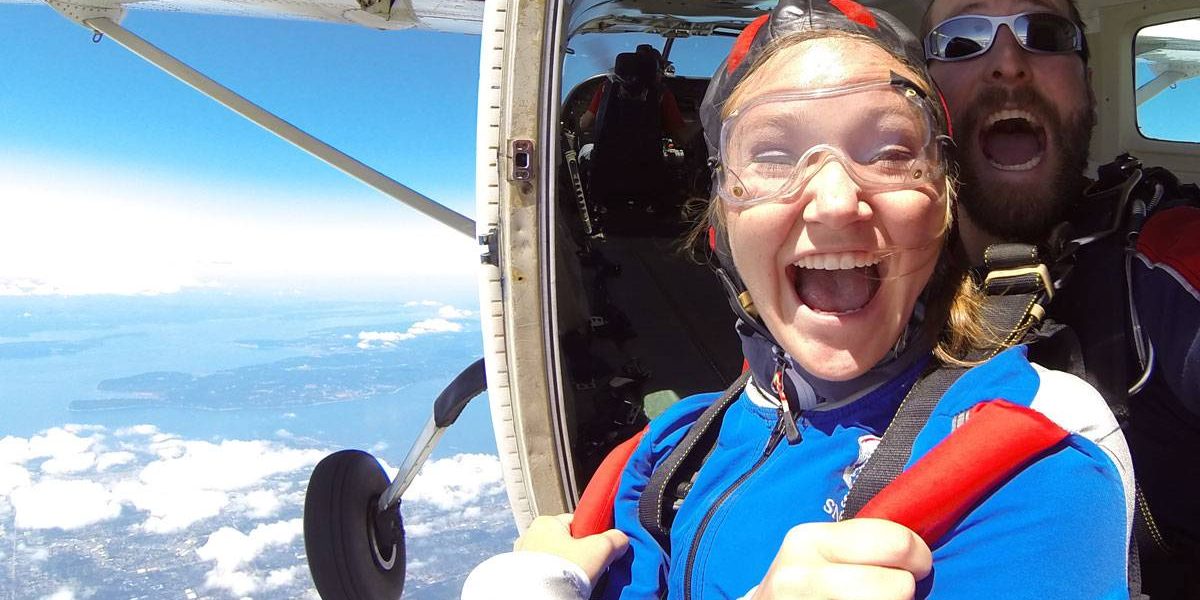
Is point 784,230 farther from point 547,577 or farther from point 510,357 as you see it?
point 510,357

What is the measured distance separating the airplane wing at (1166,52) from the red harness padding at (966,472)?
2.53 metres

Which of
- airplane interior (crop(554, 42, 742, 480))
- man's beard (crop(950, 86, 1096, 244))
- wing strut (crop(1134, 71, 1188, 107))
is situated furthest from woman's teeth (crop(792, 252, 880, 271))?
wing strut (crop(1134, 71, 1188, 107))

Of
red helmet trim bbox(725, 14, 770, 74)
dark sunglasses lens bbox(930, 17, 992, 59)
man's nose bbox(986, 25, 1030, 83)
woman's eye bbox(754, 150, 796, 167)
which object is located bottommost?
woman's eye bbox(754, 150, 796, 167)

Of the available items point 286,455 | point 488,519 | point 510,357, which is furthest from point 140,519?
point 510,357

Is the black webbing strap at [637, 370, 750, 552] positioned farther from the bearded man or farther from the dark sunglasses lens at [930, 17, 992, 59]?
→ the dark sunglasses lens at [930, 17, 992, 59]

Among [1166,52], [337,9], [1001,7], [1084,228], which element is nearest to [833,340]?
[1084,228]

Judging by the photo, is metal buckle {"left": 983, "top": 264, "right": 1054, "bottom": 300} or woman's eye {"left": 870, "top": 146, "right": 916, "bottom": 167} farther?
metal buckle {"left": 983, "top": 264, "right": 1054, "bottom": 300}

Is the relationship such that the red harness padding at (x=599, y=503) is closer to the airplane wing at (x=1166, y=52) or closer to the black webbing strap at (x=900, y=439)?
the black webbing strap at (x=900, y=439)

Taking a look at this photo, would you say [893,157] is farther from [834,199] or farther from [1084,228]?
[1084,228]

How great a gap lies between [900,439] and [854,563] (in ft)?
0.71

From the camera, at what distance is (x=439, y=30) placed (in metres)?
4.84

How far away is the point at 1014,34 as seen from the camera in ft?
4.49

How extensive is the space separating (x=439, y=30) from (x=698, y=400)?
4.15 meters

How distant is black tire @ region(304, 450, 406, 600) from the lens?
9.28 feet
